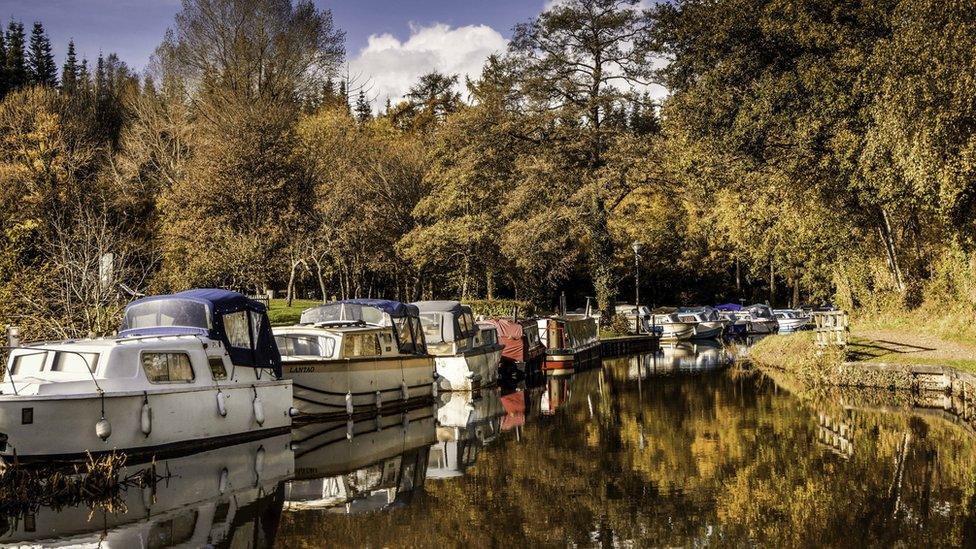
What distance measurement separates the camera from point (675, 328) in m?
58.0

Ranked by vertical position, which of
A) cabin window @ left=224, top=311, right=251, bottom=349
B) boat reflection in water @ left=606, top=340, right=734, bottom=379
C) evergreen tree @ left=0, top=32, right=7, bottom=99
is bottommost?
boat reflection in water @ left=606, top=340, right=734, bottom=379

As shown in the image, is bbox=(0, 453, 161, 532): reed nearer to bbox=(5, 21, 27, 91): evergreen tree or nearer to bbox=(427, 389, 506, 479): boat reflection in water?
bbox=(427, 389, 506, 479): boat reflection in water

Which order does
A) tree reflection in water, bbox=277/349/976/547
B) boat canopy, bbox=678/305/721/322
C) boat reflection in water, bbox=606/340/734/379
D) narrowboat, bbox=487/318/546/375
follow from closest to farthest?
tree reflection in water, bbox=277/349/976/547, narrowboat, bbox=487/318/546/375, boat reflection in water, bbox=606/340/734/379, boat canopy, bbox=678/305/721/322

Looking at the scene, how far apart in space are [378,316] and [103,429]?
1098 centimetres

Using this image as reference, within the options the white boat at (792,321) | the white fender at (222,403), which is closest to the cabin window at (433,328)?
the white fender at (222,403)

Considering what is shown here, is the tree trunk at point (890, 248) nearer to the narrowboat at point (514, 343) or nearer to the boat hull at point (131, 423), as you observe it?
the narrowboat at point (514, 343)

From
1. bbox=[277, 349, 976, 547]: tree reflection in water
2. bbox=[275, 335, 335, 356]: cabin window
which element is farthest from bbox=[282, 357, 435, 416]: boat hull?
bbox=[277, 349, 976, 547]: tree reflection in water

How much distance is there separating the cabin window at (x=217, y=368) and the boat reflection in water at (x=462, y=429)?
446 centimetres

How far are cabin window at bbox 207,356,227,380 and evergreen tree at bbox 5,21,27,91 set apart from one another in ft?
190

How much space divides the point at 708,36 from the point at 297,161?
26517mm

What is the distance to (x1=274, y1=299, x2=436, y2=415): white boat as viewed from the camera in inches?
899

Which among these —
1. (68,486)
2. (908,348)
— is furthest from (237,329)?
(908,348)

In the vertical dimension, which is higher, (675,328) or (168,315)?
(168,315)

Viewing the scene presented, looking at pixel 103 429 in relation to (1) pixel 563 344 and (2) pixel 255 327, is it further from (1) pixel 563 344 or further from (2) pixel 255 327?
(1) pixel 563 344
